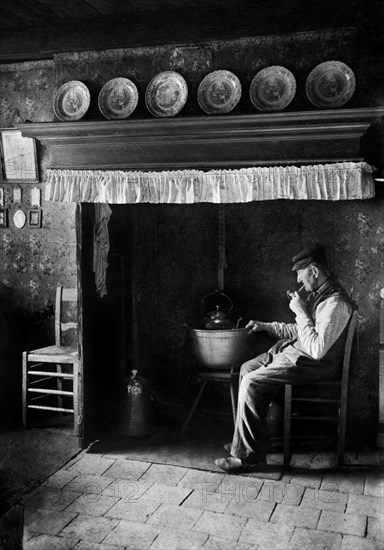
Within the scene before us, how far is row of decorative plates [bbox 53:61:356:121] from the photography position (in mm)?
4824

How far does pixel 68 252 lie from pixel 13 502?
417 cm

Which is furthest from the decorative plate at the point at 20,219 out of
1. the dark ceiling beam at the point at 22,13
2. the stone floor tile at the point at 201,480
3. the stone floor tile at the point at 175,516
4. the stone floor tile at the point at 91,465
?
the stone floor tile at the point at 175,516

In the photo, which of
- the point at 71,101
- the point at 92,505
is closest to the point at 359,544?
the point at 92,505

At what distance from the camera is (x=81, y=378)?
529 cm

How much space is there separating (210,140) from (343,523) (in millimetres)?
3088

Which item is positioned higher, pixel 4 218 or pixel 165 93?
pixel 165 93

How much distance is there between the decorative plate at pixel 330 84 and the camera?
477 centimetres

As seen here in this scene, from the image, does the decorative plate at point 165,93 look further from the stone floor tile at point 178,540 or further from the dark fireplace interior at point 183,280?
the stone floor tile at point 178,540

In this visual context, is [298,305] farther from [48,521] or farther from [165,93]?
[48,521]

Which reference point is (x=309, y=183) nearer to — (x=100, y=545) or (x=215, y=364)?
(x=215, y=364)

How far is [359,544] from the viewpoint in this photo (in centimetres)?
376

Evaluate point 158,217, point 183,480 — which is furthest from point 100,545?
point 158,217

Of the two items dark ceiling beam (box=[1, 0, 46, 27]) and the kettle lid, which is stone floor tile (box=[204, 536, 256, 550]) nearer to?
the kettle lid

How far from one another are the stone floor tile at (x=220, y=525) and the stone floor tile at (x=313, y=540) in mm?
377
